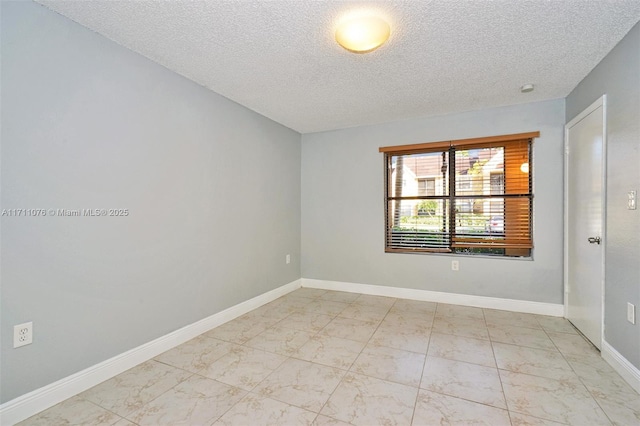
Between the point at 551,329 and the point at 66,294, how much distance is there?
4.10m

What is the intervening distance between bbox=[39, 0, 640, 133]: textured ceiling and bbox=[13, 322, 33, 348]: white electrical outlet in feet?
6.25

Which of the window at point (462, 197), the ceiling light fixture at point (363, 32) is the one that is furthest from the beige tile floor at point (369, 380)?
the ceiling light fixture at point (363, 32)

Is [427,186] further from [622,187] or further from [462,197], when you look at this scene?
[622,187]

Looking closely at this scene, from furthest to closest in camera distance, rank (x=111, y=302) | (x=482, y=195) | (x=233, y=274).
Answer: (x=482, y=195), (x=233, y=274), (x=111, y=302)

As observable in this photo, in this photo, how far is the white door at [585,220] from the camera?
2.37 metres

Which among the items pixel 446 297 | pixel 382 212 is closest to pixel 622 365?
pixel 446 297

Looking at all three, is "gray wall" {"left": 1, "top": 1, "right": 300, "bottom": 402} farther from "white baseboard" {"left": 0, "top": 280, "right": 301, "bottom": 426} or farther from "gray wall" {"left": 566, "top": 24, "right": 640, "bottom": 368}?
"gray wall" {"left": 566, "top": 24, "right": 640, "bottom": 368}

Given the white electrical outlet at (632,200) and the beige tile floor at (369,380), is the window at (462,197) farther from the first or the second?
the white electrical outlet at (632,200)

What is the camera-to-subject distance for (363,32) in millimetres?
1867

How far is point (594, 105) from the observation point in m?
2.44

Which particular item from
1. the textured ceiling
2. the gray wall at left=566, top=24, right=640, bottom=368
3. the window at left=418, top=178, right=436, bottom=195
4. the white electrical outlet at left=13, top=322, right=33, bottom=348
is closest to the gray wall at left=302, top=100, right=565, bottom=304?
the textured ceiling

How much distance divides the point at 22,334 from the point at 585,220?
4328mm

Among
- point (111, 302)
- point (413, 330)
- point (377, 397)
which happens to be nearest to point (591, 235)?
point (413, 330)

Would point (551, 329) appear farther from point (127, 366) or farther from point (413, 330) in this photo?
point (127, 366)
